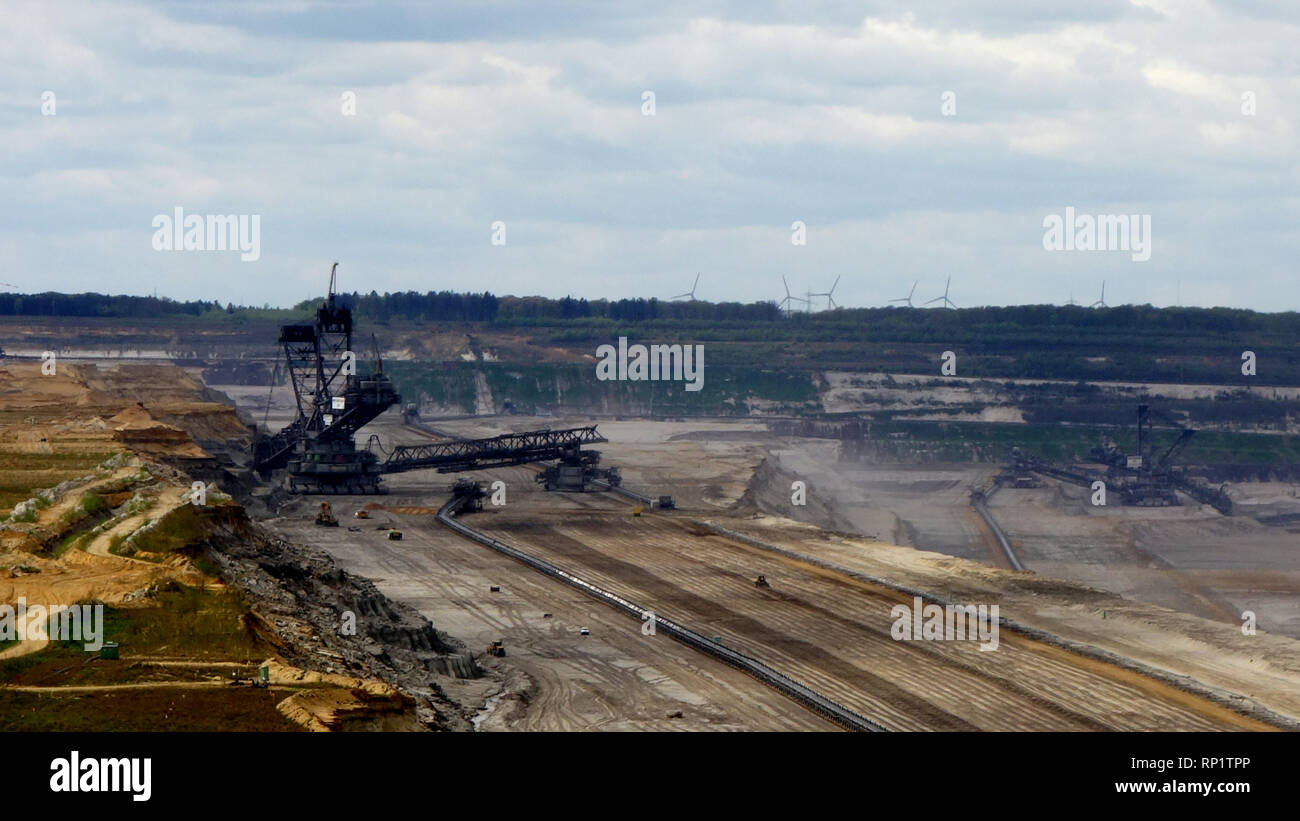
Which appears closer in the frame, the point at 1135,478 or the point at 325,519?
the point at 325,519

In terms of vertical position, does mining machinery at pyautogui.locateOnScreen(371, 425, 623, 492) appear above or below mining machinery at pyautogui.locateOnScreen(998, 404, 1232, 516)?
above

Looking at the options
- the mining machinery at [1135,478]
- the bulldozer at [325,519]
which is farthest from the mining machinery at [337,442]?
the mining machinery at [1135,478]

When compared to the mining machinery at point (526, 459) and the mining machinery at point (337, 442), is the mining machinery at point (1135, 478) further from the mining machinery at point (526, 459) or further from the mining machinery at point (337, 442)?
the mining machinery at point (337, 442)

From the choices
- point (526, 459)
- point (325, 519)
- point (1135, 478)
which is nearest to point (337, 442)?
point (526, 459)

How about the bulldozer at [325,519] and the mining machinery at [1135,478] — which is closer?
the bulldozer at [325,519]

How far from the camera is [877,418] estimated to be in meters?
182

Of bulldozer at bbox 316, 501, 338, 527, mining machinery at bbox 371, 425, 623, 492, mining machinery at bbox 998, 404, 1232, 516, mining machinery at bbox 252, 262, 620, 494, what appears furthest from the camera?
mining machinery at bbox 998, 404, 1232, 516

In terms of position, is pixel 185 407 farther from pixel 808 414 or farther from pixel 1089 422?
pixel 1089 422

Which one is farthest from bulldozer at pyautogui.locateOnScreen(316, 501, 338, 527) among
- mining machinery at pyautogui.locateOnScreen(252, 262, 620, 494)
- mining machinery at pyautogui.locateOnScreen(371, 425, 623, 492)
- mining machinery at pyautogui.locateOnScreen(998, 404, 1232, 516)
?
mining machinery at pyautogui.locateOnScreen(998, 404, 1232, 516)

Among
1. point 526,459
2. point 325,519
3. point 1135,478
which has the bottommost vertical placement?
point 1135,478

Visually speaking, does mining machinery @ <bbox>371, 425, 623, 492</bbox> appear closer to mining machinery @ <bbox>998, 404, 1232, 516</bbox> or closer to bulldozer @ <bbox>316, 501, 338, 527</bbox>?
bulldozer @ <bbox>316, 501, 338, 527</bbox>

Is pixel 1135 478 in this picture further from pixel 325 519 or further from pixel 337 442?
pixel 325 519

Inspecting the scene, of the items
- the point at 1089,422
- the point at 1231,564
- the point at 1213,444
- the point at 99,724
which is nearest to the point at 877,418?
the point at 1089,422

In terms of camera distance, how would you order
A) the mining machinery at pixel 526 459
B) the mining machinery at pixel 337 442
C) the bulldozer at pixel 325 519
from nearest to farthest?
the bulldozer at pixel 325 519 < the mining machinery at pixel 337 442 < the mining machinery at pixel 526 459
